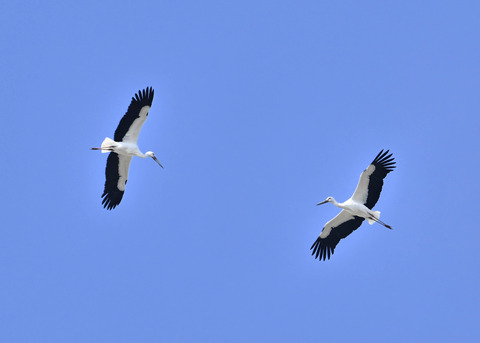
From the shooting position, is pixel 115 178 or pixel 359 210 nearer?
pixel 359 210

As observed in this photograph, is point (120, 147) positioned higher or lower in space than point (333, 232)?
higher

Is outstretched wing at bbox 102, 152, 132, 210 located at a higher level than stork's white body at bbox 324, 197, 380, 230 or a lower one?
higher

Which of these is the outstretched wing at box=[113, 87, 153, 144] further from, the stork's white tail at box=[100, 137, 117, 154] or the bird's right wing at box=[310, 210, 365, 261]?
the bird's right wing at box=[310, 210, 365, 261]

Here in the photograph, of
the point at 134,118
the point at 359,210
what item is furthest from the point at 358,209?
the point at 134,118

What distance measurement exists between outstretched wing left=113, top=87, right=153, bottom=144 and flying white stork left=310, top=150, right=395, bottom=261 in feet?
21.0

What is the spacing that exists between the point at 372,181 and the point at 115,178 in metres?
8.10

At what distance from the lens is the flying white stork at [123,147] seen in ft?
95.2

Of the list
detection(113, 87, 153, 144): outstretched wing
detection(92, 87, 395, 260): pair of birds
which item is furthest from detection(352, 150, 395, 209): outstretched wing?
detection(113, 87, 153, 144): outstretched wing

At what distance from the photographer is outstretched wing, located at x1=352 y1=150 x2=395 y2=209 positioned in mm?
28469

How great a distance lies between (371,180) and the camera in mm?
28750

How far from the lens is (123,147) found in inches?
1159

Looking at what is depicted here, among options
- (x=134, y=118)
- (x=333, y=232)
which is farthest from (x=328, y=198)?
(x=134, y=118)

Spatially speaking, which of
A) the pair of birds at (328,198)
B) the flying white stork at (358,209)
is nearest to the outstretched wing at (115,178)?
the pair of birds at (328,198)

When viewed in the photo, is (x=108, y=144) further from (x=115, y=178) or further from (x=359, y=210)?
(x=359, y=210)
